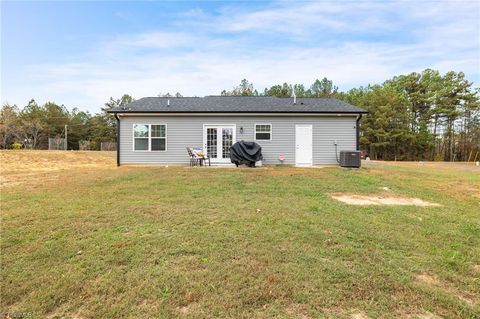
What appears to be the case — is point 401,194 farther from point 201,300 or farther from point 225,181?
point 201,300

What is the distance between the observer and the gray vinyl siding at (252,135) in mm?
13188

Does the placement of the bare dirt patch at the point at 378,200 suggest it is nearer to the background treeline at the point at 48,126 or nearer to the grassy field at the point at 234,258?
the grassy field at the point at 234,258

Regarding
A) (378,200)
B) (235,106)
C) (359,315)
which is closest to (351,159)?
(235,106)

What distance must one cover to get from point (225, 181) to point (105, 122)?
123ft

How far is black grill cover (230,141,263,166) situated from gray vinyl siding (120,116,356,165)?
90 cm

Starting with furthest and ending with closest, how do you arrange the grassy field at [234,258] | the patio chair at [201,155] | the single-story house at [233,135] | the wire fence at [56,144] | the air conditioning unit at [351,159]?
the wire fence at [56,144], the single-story house at [233,135], the patio chair at [201,155], the air conditioning unit at [351,159], the grassy field at [234,258]

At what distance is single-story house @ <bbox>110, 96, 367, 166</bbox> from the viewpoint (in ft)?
43.3

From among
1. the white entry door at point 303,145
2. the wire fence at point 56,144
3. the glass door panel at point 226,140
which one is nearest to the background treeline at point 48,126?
the wire fence at point 56,144

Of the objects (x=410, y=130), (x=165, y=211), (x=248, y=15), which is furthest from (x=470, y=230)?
(x=410, y=130)

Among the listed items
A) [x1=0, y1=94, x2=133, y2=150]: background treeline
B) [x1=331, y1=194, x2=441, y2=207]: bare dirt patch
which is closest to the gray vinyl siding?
[x1=331, y1=194, x2=441, y2=207]: bare dirt patch

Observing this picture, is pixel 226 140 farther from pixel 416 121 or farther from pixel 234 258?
pixel 416 121

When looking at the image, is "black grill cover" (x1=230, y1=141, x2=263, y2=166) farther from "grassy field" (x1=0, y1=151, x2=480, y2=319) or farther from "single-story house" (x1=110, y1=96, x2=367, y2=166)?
"grassy field" (x1=0, y1=151, x2=480, y2=319)

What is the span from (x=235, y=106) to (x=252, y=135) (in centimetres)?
180

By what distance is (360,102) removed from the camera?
29609 millimetres
